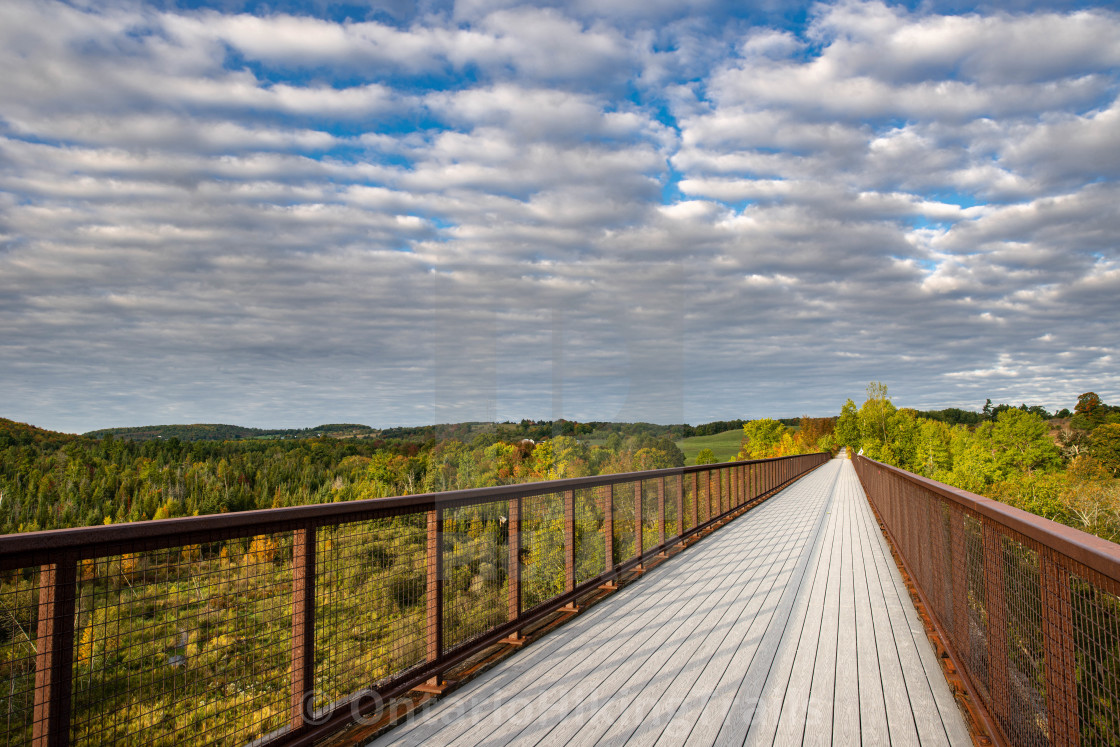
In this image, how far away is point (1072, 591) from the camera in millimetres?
1921

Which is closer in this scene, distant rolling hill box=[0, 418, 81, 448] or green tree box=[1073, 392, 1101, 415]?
distant rolling hill box=[0, 418, 81, 448]

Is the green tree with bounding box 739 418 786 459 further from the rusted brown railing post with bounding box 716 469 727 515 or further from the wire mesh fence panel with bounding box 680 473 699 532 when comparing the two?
the wire mesh fence panel with bounding box 680 473 699 532

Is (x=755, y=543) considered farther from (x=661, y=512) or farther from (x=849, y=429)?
(x=849, y=429)

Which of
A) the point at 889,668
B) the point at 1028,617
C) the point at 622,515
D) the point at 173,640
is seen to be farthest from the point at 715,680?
the point at 622,515

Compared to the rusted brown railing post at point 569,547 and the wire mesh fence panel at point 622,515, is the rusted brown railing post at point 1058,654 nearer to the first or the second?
the rusted brown railing post at point 569,547

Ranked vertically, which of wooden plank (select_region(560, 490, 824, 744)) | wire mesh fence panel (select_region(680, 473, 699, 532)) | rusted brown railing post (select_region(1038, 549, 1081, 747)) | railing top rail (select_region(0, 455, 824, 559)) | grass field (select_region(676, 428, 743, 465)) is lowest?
grass field (select_region(676, 428, 743, 465))

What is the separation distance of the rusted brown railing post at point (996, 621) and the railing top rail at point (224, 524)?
244 cm

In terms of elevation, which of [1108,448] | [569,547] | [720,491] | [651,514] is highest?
[569,547]

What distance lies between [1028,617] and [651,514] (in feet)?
16.1

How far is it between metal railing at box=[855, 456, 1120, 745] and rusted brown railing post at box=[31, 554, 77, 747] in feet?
9.12

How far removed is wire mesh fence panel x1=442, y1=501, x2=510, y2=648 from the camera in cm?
469

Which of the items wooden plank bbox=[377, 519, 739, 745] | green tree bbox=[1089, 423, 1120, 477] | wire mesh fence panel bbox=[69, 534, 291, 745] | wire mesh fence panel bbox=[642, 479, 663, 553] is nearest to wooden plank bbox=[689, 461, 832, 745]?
wooden plank bbox=[377, 519, 739, 745]

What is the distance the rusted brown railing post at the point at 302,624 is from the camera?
2498mm

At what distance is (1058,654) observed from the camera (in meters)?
1.93
